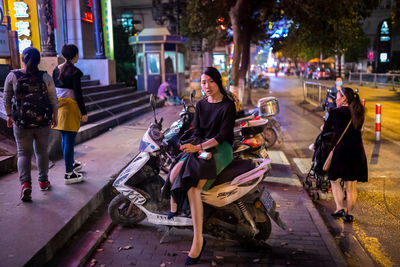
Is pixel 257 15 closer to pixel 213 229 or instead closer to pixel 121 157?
pixel 121 157

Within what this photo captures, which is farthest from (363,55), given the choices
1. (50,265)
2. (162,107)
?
(50,265)

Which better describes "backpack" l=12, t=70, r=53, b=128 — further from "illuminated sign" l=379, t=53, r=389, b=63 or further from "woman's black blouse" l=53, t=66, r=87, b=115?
"illuminated sign" l=379, t=53, r=389, b=63

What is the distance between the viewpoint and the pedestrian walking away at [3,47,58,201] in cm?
464

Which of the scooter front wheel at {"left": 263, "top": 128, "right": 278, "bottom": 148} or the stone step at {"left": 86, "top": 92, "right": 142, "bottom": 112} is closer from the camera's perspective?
the scooter front wheel at {"left": 263, "top": 128, "right": 278, "bottom": 148}

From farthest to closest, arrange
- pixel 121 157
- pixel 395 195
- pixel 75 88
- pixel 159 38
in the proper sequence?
pixel 159 38 → pixel 121 157 → pixel 395 195 → pixel 75 88

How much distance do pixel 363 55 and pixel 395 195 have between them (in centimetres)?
5607

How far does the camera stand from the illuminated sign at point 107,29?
18328 mm

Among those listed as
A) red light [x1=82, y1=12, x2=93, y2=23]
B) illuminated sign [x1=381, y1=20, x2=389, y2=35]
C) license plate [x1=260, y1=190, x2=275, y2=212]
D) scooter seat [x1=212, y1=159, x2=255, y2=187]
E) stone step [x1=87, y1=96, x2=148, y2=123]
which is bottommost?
license plate [x1=260, y1=190, x2=275, y2=212]

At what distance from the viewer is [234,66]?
596 inches

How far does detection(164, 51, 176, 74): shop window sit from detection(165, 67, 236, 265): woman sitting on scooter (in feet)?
60.8

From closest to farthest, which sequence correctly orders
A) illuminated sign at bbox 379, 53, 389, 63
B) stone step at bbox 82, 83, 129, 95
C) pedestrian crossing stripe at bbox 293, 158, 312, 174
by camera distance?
1. pedestrian crossing stripe at bbox 293, 158, 312, 174
2. stone step at bbox 82, 83, 129, 95
3. illuminated sign at bbox 379, 53, 389, 63

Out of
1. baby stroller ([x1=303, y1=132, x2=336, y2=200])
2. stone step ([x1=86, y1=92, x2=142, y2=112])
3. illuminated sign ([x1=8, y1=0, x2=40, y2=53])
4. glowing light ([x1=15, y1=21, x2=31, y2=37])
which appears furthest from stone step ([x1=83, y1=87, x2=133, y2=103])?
baby stroller ([x1=303, y1=132, x2=336, y2=200])

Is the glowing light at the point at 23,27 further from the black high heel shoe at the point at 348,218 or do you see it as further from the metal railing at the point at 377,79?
the metal railing at the point at 377,79

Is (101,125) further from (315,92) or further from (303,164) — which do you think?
(315,92)
